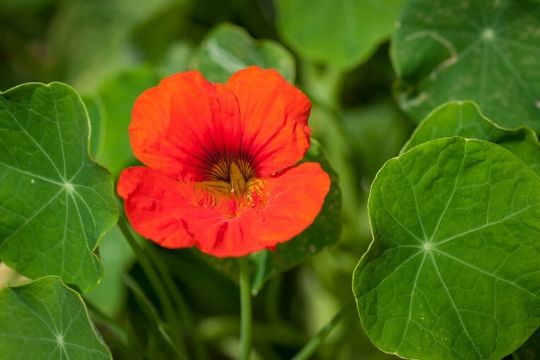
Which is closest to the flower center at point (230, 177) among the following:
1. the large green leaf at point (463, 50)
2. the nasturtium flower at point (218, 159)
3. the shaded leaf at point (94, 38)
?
the nasturtium flower at point (218, 159)

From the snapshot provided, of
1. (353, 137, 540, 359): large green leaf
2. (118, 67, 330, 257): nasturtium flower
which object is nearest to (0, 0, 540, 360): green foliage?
(353, 137, 540, 359): large green leaf

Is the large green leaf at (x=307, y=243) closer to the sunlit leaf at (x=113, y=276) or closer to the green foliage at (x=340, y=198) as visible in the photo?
the green foliage at (x=340, y=198)

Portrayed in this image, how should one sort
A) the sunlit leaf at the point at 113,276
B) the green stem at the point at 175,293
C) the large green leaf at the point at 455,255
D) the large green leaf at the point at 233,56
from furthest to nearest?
the sunlit leaf at the point at 113,276 → the large green leaf at the point at 233,56 → the green stem at the point at 175,293 → the large green leaf at the point at 455,255

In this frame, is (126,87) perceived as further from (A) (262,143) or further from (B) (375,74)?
(B) (375,74)

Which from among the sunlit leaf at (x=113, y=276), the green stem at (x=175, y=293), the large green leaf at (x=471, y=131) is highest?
the large green leaf at (x=471, y=131)

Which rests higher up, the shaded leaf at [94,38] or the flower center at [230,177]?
the flower center at [230,177]

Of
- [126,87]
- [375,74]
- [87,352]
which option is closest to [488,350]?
[87,352]
